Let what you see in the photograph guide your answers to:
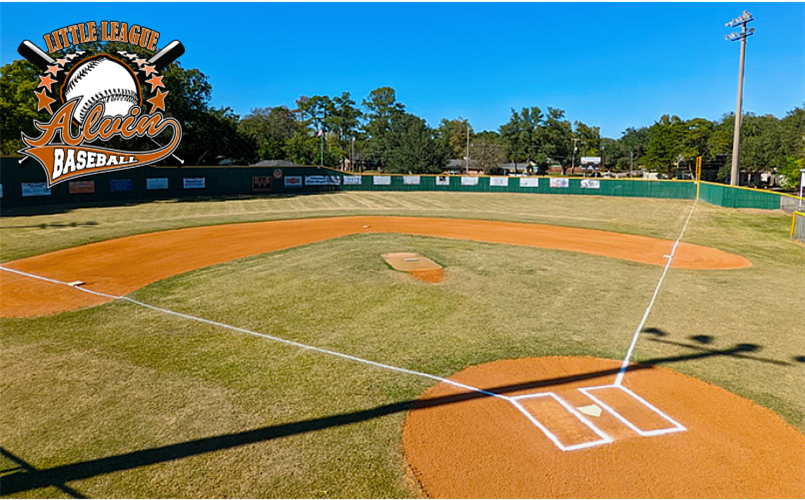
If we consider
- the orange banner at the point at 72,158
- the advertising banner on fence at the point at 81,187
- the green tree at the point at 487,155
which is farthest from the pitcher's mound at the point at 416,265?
the green tree at the point at 487,155

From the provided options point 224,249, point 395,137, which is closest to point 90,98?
point 224,249

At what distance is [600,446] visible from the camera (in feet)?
20.2

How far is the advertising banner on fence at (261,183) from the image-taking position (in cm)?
4666

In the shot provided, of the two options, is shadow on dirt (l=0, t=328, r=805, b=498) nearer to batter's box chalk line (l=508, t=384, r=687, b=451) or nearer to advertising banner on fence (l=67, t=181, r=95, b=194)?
batter's box chalk line (l=508, t=384, r=687, b=451)

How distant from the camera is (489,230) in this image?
26.7 metres

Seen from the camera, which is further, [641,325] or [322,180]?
[322,180]

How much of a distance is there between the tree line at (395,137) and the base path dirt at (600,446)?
4396cm

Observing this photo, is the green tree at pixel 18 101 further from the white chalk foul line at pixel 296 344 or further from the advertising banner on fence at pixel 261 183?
the white chalk foul line at pixel 296 344

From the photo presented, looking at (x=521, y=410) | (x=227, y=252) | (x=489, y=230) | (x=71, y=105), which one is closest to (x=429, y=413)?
(x=521, y=410)

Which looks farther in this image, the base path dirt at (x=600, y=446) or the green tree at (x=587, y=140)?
the green tree at (x=587, y=140)

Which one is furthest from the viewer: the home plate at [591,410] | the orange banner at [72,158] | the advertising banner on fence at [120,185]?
the advertising banner on fence at [120,185]

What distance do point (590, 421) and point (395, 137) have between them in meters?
84.5

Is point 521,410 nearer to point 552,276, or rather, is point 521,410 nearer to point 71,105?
point 552,276

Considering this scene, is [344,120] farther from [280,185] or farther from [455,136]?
[280,185]
